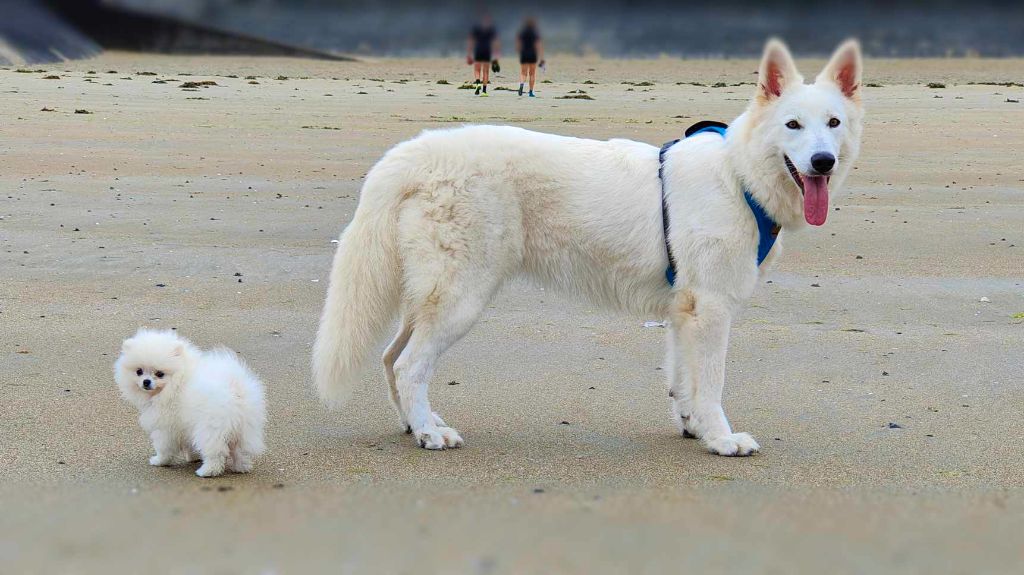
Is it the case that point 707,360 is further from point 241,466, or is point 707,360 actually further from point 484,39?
point 484,39

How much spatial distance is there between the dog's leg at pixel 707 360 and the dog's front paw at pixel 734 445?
1cm

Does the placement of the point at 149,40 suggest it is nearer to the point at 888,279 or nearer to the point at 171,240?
the point at 171,240

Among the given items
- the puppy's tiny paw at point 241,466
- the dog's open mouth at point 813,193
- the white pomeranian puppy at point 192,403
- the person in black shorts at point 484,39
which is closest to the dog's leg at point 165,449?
the white pomeranian puppy at point 192,403

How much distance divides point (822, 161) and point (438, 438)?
204 cm

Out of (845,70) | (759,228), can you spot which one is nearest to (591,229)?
(759,228)

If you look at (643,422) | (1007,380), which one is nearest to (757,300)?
(1007,380)

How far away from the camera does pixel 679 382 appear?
529 cm

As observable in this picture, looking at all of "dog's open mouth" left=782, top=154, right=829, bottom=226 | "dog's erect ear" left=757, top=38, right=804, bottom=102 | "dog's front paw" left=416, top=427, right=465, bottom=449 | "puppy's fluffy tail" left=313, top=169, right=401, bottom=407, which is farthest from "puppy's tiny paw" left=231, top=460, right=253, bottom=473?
"dog's erect ear" left=757, top=38, right=804, bottom=102

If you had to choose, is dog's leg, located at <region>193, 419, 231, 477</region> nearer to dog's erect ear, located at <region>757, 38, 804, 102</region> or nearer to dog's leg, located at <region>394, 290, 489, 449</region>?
dog's leg, located at <region>394, 290, 489, 449</region>

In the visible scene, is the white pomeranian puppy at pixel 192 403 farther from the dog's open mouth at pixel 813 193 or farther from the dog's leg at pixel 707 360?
the dog's open mouth at pixel 813 193

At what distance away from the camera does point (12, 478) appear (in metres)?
4.37

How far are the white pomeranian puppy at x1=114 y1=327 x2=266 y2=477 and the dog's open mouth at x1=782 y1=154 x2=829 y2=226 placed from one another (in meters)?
2.48

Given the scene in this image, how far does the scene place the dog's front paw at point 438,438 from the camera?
4988 millimetres

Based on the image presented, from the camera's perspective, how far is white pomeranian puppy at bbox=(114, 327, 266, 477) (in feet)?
14.5
